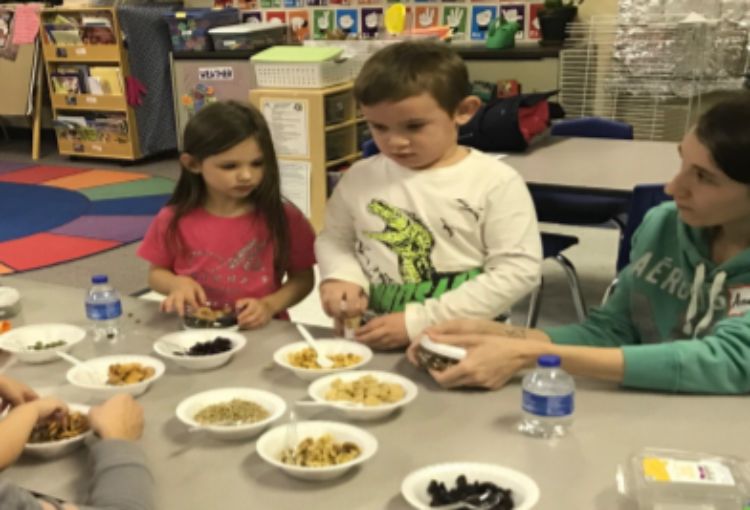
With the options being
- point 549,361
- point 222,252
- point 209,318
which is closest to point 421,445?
point 549,361

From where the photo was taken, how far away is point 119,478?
1.00m

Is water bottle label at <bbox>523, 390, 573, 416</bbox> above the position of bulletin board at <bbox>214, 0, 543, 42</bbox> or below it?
below

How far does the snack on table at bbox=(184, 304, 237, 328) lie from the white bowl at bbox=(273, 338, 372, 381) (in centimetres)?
19

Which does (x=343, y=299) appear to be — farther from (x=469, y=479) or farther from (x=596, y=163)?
(x=596, y=163)

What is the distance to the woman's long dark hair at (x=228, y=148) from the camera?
177 cm

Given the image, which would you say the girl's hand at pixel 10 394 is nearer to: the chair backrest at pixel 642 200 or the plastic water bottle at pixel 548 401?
the plastic water bottle at pixel 548 401

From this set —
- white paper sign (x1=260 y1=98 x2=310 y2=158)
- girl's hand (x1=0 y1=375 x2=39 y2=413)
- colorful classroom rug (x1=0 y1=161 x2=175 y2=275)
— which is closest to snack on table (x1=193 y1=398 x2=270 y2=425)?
girl's hand (x1=0 y1=375 x2=39 y2=413)

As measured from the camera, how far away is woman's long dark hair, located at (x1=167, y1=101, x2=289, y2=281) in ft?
5.82

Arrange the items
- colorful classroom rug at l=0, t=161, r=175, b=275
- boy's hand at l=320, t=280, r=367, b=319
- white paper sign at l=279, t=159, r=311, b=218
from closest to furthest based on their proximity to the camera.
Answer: boy's hand at l=320, t=280, r=367, b=319, colorful classroom rug at l=0, t=161, r=175, b=275, white paper sign at l=279, t=159, r=311, b=218

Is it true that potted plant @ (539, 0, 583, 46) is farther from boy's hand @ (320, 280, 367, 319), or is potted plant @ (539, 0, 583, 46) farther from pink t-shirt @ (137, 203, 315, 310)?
boy's hand @ (320, 280, 367, 319)

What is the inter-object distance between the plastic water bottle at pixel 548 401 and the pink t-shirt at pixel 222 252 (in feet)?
2.74

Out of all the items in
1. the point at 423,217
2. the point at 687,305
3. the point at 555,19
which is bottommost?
the point at 687,305

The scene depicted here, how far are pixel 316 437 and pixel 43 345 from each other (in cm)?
68

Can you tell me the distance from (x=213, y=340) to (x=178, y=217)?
1.58ft
